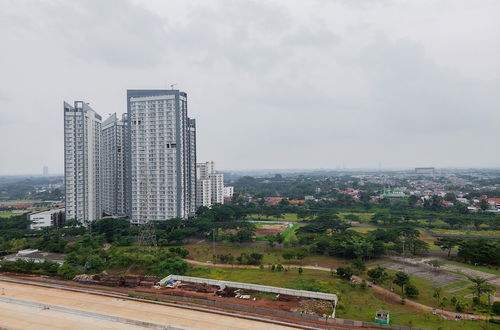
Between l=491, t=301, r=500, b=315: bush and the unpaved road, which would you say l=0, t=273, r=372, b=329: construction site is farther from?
l=491, t=301, r=500, b=315: bush

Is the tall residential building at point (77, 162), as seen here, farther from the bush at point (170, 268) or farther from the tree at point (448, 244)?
the tree at point (448, 244)

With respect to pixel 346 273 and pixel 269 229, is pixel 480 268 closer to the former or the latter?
pixel 346 273

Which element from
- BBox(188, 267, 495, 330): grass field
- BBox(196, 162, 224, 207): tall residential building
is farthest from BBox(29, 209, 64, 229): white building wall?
BBox(188, 267, 495, 330): grass field

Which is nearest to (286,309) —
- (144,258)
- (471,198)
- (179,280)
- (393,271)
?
(179,280)

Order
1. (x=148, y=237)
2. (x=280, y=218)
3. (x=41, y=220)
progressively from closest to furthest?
(x=148, y=237), (x=41, y=220), (x=280, y=218)

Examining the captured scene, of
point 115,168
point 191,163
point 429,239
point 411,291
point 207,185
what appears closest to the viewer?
point 411,291

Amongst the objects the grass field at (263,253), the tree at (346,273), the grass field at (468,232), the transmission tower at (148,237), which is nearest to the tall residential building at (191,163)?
the grass field at (263,253)

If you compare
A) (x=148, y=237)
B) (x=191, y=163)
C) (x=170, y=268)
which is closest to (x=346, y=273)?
(x=170, y=268)

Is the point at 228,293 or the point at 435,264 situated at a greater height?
the point at 435,264
